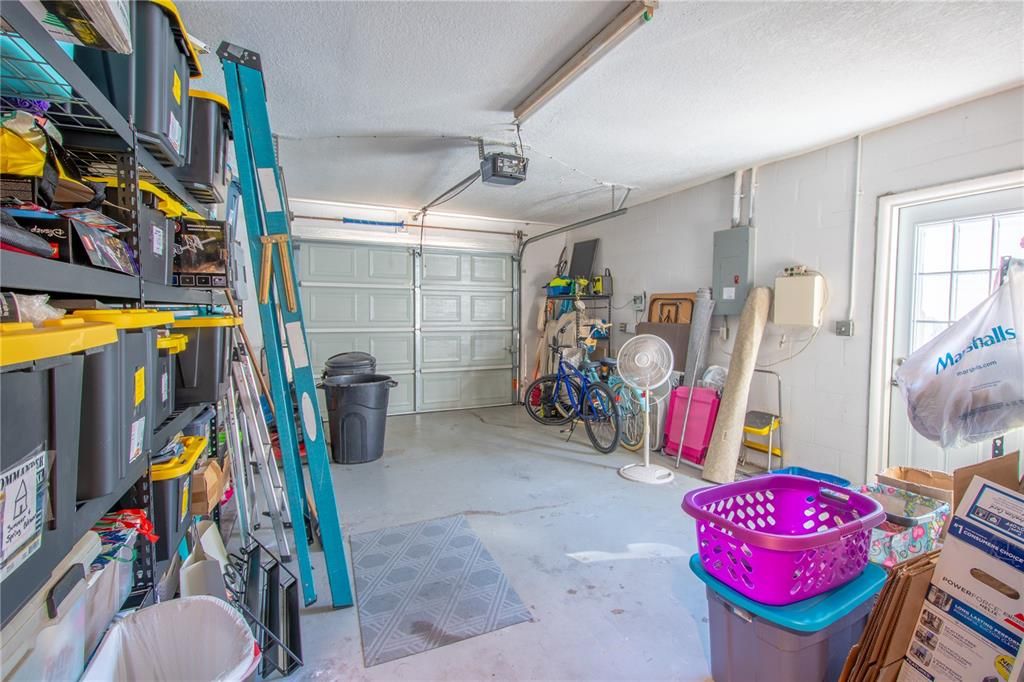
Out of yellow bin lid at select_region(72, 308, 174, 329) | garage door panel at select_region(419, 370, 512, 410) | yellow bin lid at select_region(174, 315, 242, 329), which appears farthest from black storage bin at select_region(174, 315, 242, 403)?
garage door panel at select_region(419, 370, 512, 410)

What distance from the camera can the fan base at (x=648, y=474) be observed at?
348cm

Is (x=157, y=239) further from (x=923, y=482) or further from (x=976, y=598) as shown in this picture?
(x=923, y=482)

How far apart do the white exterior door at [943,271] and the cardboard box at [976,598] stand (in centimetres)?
201

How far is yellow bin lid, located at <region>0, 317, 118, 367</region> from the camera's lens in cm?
62

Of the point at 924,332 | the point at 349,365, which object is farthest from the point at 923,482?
the point at 349,365

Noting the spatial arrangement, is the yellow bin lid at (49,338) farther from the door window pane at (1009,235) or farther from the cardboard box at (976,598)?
the door window pane at (1009,235)

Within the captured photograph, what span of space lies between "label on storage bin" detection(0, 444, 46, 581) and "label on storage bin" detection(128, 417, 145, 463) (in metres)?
0.33

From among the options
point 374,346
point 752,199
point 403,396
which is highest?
point 752,199

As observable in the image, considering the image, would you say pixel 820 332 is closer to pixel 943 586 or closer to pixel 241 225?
pixel 943 586

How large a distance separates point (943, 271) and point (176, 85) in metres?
3.94

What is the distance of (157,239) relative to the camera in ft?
4.31

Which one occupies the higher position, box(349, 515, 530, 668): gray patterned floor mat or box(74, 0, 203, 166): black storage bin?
box(74, 0, 203, 166): black storage bin

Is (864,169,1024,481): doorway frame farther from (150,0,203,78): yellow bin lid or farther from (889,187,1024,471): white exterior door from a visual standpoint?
(150,0,203,78): yellow bin lid

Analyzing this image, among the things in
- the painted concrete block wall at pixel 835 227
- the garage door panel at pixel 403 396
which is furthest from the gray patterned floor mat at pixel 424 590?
the garage door panel at pixel 403 396
